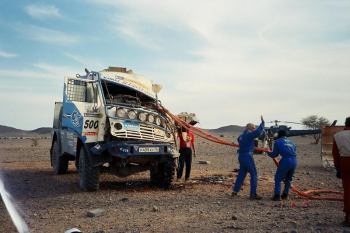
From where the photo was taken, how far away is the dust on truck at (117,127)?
37.7 feet

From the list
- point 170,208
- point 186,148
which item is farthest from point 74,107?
point 170,208

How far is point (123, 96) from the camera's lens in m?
12.6

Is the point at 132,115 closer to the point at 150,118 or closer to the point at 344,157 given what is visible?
the point at 150,118

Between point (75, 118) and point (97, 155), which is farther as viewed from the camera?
point (75, 118)

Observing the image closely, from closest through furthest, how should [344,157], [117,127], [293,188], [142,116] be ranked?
[344,157], [293,188], [117,127], [142,116]

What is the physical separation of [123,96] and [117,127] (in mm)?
1409

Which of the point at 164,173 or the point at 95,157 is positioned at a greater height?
the point at 95,157

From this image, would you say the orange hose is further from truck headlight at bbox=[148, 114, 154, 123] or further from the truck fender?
the truck fender

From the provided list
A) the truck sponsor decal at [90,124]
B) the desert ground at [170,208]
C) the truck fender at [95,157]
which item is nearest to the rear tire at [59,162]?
the desert ground at [170,208]

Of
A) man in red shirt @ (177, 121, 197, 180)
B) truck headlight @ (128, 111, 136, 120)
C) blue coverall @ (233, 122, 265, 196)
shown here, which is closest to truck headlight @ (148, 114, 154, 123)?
truck headlight @ (128, 111, 136, 120)

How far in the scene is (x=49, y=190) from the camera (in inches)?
488

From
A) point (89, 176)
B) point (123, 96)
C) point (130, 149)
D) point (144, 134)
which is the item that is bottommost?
point (89, 176)

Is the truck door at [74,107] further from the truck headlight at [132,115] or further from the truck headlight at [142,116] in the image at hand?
the truck headlight at [142,116]

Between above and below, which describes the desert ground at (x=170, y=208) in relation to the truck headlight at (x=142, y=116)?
below
